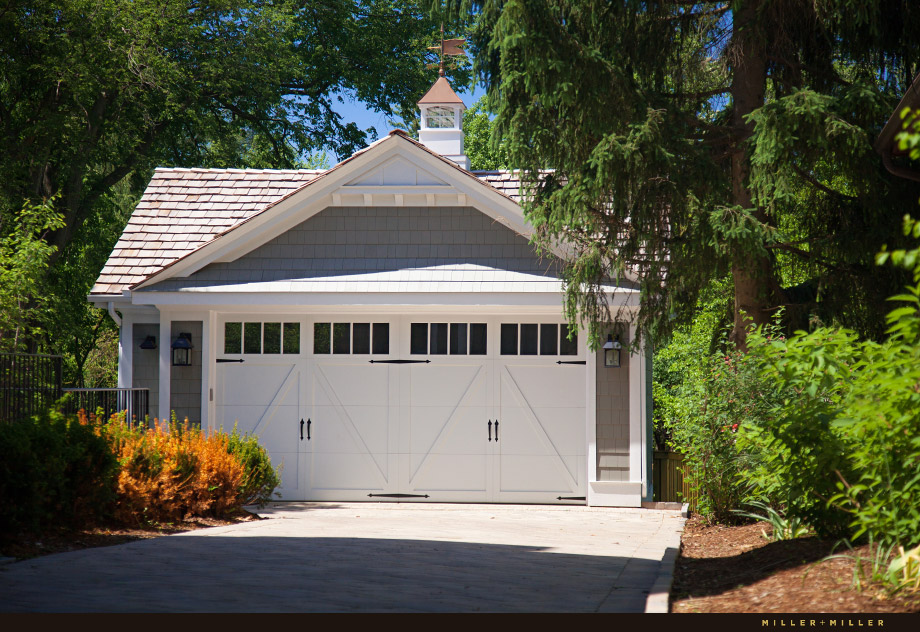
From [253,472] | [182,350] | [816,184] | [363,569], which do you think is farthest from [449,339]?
[363,569]

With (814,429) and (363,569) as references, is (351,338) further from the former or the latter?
(814,429)

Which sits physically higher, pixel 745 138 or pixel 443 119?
pixel 443 119

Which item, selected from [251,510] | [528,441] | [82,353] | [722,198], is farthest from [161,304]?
[82,353]

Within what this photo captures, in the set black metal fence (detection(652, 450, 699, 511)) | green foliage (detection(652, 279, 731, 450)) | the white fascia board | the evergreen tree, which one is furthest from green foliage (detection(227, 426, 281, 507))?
black metal fence (detection(652, 450, 699, 511))

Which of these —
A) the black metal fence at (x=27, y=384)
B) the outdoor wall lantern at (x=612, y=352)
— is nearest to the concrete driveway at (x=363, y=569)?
the black metal fence at (x=27, y=384)

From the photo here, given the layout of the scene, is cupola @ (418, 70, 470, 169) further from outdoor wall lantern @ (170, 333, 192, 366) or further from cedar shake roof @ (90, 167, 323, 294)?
outdoor wall lantern @ (170, 333, 192, 366)

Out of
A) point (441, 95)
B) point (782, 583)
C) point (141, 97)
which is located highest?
point (141, 97)

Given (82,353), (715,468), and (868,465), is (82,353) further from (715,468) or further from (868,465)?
(868,465)

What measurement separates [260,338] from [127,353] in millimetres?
1777

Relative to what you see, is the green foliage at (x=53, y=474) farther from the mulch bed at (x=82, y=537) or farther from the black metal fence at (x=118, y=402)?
the black metal fence at (x=118, y=402)

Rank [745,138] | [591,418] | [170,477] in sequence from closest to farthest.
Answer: [170,477] < [745,138] < [591,418]

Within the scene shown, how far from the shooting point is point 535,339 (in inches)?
482

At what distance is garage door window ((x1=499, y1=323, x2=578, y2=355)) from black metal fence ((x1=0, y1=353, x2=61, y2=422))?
5.53 metres
